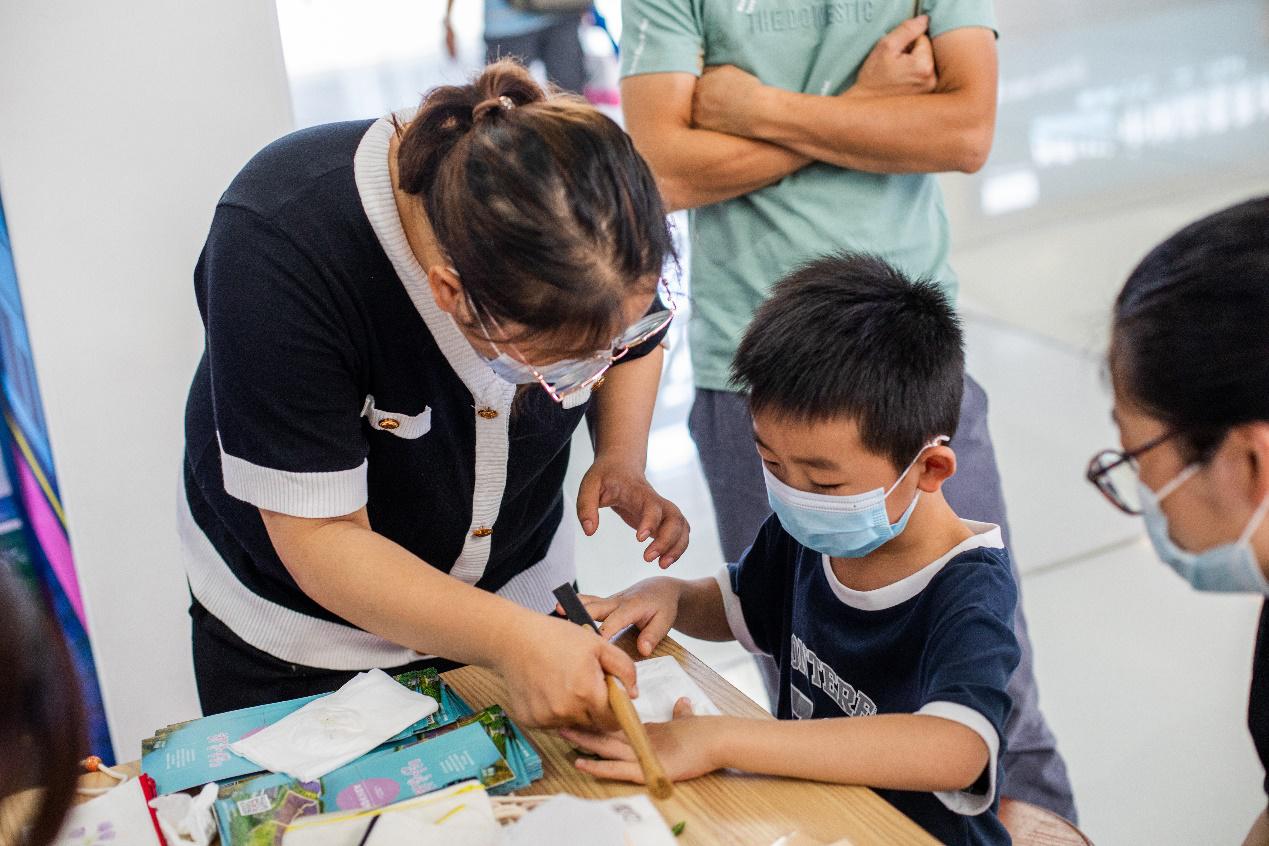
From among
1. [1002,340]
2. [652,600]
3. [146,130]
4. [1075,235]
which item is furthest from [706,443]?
[1075,235]

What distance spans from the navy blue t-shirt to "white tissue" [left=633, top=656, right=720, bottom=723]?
170 mm

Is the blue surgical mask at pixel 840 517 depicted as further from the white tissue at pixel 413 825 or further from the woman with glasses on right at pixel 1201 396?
the white tissue at pixel 413 825

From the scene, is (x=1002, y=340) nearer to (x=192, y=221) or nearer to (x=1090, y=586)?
(x=1090, y=586)

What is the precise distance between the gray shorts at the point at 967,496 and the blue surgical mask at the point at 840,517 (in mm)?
380

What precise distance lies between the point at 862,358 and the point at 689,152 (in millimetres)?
527

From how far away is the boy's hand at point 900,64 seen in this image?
1.54 meters

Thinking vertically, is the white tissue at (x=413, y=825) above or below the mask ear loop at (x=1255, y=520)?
below

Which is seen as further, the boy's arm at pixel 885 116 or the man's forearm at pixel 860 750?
the boy's arm at pixel 885 116

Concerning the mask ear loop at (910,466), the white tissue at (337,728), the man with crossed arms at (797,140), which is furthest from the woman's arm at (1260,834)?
the white tissue at (337,728)

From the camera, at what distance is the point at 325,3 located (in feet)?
11.7

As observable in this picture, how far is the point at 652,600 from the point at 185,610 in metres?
0.83

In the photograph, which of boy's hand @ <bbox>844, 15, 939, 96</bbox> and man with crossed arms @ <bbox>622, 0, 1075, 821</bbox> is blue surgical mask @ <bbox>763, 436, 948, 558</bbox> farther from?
boy's hand @ <bbox>844, 15, 939, 96</bbox>

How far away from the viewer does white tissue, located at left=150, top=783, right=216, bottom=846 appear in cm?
96

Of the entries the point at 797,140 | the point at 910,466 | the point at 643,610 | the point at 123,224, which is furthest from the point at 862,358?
the point at 123,224
